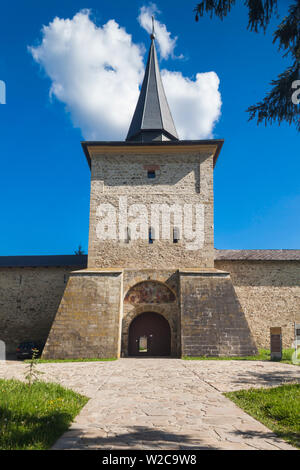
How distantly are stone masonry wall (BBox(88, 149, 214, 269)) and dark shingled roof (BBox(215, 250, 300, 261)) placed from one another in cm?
294

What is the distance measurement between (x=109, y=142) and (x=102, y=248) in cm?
530

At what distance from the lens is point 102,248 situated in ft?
53.4

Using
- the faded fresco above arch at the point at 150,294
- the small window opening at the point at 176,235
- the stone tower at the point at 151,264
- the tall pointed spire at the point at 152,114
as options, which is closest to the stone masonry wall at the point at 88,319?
the stone tower at the point at 151,264

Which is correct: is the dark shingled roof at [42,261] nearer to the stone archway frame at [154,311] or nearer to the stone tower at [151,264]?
the stone tower at [151,264]

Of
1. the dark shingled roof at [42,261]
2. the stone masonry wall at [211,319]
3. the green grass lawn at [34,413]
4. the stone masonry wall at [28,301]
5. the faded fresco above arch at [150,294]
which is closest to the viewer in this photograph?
the green grass lawn at [34,413]

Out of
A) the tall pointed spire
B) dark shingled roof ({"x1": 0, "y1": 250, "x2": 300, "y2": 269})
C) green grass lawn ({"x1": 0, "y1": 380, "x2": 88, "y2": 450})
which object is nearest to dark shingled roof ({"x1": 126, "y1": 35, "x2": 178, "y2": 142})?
the tall pointed spire

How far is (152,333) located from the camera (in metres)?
15.7

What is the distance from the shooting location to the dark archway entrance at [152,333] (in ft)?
50.8

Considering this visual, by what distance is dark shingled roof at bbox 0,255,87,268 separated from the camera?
61.9ft

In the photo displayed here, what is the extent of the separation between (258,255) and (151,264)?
675 cm

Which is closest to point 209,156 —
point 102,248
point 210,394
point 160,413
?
point 102,248
